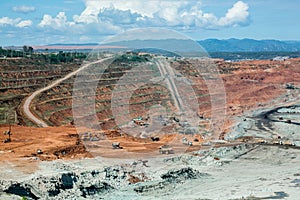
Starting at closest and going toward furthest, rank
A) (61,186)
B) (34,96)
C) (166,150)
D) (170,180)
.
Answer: (61,186) → (170,180) → (166,150) → (34,96)

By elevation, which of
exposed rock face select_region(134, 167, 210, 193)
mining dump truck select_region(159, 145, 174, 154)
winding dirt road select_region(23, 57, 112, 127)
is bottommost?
Answer: exposed rock face select_region(134, 167, 210, 193)

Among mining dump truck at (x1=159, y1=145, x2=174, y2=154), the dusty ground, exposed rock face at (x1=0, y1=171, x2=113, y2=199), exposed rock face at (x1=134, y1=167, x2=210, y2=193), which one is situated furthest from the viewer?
mining dump truck at (x1=159, y1=145, x2=174, y2=154)

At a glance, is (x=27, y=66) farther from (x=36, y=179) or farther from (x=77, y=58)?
(x=36, y=179)

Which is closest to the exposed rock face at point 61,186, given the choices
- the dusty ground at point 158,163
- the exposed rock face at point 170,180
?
the dusty ground at point 158,163

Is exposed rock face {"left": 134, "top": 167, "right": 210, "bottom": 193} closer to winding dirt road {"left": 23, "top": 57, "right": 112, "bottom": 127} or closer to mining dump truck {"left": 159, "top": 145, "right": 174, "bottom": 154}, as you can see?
mining dump truck {"left": 159, "top": 145, "right": 174, "bottom": 154}

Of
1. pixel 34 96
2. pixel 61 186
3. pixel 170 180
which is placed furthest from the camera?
pixel 34 96

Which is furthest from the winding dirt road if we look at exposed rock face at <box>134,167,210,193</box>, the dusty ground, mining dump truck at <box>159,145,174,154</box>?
exposed rock face at <box>134,167,210,193</box>

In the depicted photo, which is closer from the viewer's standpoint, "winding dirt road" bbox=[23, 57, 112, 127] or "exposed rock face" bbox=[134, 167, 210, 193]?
"exposed rock face" bbox=[134, 167, 210, 193]

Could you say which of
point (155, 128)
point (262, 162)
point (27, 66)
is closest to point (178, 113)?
point (155, 128)

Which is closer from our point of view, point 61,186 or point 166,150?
point 61,186

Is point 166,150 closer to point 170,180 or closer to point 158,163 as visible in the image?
point 158,163

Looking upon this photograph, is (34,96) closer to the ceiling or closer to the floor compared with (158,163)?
closer to the ceiling

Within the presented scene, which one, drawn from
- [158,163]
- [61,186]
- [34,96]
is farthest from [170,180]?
[34,96]
